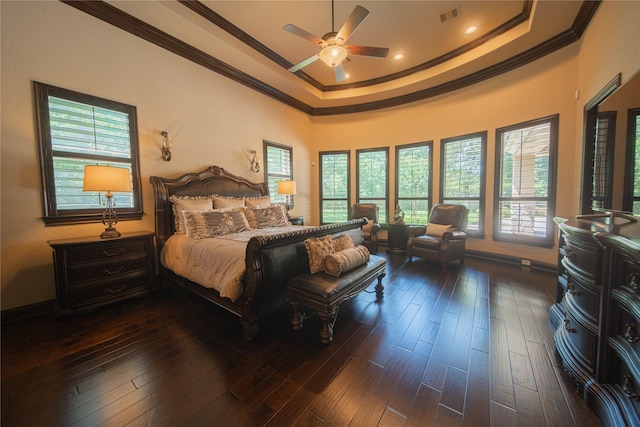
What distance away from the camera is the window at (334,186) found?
19.6 ft

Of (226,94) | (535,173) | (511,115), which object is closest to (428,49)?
(511,115)

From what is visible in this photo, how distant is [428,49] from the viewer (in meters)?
4.00

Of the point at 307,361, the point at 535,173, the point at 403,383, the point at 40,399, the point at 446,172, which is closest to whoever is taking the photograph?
the point at 40,399

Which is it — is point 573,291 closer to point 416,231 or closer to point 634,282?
point 634,282

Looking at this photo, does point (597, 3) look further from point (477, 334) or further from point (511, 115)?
point (477, 334)

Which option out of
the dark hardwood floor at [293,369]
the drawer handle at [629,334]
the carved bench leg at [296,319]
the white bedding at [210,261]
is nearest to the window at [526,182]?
the dark hardwood floor at [293,369]

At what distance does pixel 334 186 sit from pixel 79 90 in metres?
4.72

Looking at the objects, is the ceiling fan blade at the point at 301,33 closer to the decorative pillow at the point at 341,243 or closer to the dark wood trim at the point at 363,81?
the dark wood trim at the point at 363,81

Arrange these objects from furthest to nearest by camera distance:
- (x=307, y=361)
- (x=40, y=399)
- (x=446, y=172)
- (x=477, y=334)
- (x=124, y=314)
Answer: (x=446, y=172) → (x=124, y=314) → (x=477, y=334) → (x=307, y=361) → (x=40, y=399)

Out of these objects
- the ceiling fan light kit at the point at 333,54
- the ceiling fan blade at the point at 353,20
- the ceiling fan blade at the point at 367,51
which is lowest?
the ceiling fan light kit at the point at 333,54

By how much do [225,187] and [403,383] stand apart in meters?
3.62

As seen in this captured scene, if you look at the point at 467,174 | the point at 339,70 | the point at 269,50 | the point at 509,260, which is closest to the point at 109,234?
the point at 339,70

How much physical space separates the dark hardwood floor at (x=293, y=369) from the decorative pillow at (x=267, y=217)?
1.40 m

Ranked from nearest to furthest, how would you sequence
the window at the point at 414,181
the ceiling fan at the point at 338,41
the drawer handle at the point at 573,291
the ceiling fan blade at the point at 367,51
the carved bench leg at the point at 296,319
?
the drawer handle at the point at 573,291 < the carved bench leg at the point at 296,319 < the ceiling fan at the point at 338,41 < the ceiling fan blade at the point at 367,51 < the window at the point at 414,181
